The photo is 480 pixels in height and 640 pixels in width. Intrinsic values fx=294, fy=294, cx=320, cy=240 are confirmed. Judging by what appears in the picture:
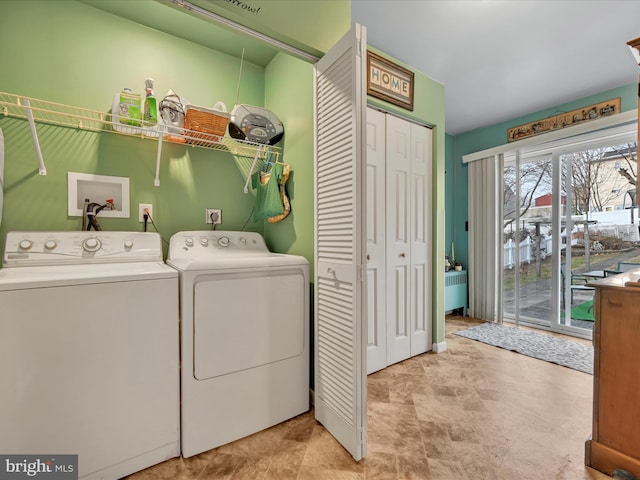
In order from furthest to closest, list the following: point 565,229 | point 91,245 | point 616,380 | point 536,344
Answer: point 565,229
point 536,344
point 91,245
point 616,380

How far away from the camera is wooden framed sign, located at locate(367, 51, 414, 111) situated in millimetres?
2303

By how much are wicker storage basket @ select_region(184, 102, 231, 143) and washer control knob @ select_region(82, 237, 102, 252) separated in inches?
31.9

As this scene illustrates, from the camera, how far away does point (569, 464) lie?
1409 mm

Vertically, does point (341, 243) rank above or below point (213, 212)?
below

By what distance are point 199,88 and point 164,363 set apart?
72.7 inches

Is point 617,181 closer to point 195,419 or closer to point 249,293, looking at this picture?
point 249,293

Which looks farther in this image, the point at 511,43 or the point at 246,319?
the point at 511,43

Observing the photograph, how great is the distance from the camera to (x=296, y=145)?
200cm

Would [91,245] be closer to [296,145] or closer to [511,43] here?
[296,145]

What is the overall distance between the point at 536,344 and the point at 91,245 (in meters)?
3.85

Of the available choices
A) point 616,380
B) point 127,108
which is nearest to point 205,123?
point 127,108

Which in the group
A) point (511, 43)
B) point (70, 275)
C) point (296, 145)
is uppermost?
point (511, 43)

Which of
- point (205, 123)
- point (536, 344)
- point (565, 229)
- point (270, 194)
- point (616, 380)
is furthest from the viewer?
point (565, 229)

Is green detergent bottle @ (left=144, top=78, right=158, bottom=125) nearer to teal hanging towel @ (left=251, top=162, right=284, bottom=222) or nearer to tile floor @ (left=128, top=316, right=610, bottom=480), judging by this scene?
teal hanging towel @ (left=251, top=162, right=284, bottom=222)
